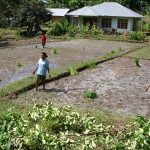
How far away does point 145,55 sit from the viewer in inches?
804

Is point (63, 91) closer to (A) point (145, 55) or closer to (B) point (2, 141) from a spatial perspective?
(B) point (2, 141)

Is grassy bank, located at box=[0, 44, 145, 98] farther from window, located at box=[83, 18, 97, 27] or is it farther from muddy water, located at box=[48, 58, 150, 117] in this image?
window, located at box=[83, 18, 97, 27]

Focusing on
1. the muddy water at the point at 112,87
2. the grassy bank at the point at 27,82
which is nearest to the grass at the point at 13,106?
the grassy bank at the point at 27,82

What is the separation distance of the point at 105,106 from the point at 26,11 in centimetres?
2644

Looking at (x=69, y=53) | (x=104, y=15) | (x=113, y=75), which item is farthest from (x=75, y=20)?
(x=113, y=75)

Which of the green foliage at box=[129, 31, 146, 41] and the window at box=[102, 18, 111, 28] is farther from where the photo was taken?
the window at box=[102, 18, 111, 28]

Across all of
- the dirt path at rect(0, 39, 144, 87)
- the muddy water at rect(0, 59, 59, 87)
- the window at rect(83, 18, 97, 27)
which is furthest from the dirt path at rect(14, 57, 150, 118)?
the window at rect(83, 18, 97, 27)

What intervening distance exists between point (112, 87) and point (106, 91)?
70cm

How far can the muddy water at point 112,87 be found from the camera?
9.35 metres

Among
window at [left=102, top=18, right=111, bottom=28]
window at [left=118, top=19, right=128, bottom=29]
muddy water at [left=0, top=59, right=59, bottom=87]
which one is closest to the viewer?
muddy water at [left=0, top=59, right=59, bottom=87]

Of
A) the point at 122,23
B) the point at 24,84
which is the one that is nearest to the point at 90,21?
the point at 122,23

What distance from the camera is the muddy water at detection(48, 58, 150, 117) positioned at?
9.35 metres

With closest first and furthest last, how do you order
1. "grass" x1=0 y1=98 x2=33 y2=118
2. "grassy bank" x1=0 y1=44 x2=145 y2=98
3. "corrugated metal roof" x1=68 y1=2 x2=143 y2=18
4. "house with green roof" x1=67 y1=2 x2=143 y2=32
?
1. "grass" x1=0 y1=98 x2=33 y2=118
2. "grassy bank" x1=0 y1=44 x2=145 y2=98
3. "corrugated metal roof" x1=68 y1=2 x2=143 y2=18
4. "house with green roof" x1=67 y1=2 x2=143 y2=32

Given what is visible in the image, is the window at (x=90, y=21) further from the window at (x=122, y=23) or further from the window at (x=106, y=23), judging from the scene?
the window at (x=122, y=23)
